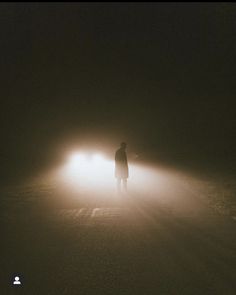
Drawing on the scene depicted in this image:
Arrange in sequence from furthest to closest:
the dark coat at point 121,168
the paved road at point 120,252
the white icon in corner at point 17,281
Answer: the dark coat at point 121,168 → the white icon in corner at point 17,281 → the paved road at point 120,252

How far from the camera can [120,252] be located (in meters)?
6.77

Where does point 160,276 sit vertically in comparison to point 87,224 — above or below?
below

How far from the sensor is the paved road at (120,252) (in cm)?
518

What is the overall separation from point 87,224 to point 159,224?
5.50 feet

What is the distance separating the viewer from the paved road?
5176 millimetres

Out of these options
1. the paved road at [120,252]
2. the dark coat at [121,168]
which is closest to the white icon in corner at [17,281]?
the paved road at [120,252]

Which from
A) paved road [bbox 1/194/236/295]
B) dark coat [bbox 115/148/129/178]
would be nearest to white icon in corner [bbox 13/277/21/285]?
paved road [bbox 1/194/236/295]

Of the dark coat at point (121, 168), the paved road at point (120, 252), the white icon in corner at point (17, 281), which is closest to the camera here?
the paved road at point (120, 252)

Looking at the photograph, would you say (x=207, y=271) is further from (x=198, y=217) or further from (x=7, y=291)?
(x=198, y=217)

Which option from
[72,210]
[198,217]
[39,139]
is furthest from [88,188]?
[39,139]

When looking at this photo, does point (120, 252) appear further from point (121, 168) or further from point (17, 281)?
point (121, 168)

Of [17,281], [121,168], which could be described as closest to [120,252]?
[17,281]

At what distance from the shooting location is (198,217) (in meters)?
10.2

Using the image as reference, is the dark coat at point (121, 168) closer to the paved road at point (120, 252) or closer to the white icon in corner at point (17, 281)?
the paved road at point (120, 252)
